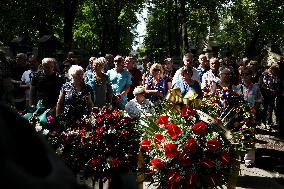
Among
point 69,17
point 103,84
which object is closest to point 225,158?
point 103,84

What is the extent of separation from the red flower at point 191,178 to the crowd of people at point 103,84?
5.03ft

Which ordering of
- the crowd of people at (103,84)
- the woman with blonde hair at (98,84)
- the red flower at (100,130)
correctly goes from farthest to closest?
the woman with blonde hair at (98,84) < the crowd of people at (103,84) < the red flower at (100,130)

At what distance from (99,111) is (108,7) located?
127 ft

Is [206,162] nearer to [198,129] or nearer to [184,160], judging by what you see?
[184,160]

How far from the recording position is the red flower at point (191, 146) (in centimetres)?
484

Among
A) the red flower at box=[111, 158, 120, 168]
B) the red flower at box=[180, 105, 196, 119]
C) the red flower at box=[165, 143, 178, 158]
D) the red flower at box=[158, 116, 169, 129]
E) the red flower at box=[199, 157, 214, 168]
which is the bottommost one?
the red flower at box=[111, 158, 120, 168]

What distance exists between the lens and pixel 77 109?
22.5 ft

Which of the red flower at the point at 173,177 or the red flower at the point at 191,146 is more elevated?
the red flower at the point at 191,146

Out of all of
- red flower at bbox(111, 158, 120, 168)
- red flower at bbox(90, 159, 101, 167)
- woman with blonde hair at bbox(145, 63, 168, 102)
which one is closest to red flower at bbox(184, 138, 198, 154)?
red flower at bbox(111, 158, 120, 168)

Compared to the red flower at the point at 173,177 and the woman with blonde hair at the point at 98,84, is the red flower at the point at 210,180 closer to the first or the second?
the red flower at the point at 173,177

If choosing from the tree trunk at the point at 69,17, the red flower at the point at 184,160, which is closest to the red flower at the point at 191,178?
the red flower at the point at 184,160

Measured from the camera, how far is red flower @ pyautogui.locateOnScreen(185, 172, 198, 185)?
4762mm

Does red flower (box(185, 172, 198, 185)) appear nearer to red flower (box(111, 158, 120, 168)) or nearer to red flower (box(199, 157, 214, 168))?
red flower (box(199, 157, 214, 168))

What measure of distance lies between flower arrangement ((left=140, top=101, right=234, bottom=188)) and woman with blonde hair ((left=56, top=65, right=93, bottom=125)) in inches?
72.0
